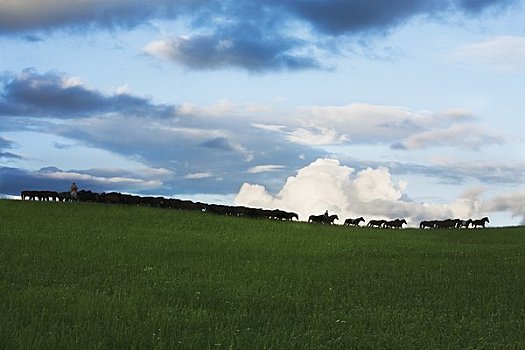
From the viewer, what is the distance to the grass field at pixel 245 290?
58.4 ft

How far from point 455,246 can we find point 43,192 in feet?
119

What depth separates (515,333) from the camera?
65.0 feet

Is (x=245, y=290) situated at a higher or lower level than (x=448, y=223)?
lower

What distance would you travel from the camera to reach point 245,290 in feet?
79.5

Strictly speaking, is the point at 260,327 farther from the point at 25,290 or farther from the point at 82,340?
the point at 25,290

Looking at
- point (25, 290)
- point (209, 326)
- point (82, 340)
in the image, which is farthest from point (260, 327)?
point (25, 290)

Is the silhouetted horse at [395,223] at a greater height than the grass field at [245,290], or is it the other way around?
the silhouetted horse at [395,223]

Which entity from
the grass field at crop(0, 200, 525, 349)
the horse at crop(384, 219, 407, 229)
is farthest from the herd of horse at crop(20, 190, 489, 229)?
the grass field at crop(0, 200, 525, 349)

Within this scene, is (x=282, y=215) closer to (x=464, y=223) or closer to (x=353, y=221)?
(x=353, y=221)

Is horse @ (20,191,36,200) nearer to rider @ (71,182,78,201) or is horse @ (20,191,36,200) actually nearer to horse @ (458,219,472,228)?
rider @ (71,182,78,201)

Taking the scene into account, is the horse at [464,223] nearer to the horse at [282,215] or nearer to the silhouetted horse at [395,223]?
the silhouetted horse at [395,223]

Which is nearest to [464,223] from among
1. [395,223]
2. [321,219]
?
[395,223]

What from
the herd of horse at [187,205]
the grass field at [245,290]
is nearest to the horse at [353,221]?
the herd of horse at [187,205]

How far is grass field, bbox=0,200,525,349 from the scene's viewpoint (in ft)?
58.4
